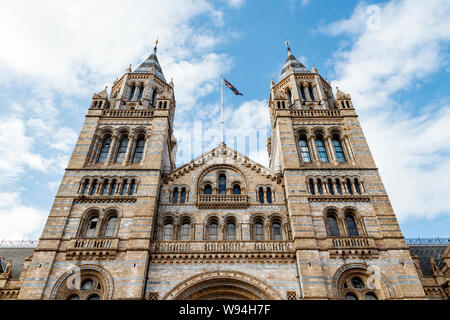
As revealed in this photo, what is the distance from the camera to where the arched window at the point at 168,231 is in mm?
20991

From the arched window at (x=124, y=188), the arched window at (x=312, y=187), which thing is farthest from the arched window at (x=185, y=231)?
the arched window at (x=312, y=187)

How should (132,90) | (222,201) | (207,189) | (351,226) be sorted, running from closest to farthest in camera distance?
(351,226), (222,201), (207,189), (132,90)

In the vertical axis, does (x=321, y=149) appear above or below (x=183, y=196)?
above

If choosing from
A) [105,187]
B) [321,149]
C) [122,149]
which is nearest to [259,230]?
[321,149]

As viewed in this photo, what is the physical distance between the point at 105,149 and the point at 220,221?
1110 centimetres

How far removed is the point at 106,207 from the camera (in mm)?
21328

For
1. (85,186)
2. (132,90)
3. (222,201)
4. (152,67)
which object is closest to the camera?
(222,201)

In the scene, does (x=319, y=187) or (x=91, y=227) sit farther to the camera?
(x=319, y=187)

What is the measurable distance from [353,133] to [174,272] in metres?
16.8

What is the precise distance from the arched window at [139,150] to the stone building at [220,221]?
23cm

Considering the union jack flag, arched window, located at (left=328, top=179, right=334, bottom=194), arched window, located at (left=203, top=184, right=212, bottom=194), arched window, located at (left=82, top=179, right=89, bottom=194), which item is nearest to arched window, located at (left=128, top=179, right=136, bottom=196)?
arched window, located at (left=82, top=179, right=89, bottom=194)

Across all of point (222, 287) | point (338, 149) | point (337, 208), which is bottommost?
point (222, 287)

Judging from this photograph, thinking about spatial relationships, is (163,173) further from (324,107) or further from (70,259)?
(324,107)

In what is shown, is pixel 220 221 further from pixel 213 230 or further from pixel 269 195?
pixel 269 195
